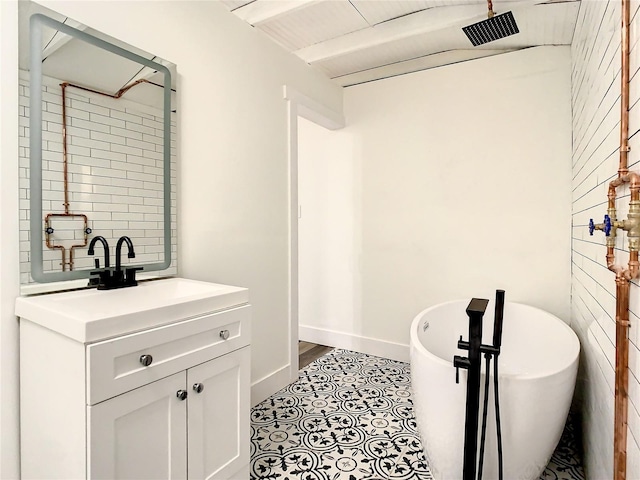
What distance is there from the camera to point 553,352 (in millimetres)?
2162

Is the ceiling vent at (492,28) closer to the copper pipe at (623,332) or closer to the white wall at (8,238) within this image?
the copper pipe at (623,332)

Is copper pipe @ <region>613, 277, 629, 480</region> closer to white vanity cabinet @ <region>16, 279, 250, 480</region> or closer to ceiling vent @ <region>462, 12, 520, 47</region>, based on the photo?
white vanity cabinet @ <region>16, 279, 250, 480</region>

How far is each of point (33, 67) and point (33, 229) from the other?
2.05ft

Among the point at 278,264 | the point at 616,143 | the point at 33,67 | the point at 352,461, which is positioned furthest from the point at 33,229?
the point at 616,143

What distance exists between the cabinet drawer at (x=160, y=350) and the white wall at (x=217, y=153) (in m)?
0.56

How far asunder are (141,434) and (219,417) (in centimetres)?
34

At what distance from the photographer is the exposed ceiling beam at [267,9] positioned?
7.18 feet

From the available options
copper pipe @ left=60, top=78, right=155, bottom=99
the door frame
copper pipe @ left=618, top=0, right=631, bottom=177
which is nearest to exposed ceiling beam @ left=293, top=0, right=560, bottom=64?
the door frame

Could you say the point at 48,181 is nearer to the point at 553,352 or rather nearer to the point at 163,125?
the point at 163,125

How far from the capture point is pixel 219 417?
151 centimetres

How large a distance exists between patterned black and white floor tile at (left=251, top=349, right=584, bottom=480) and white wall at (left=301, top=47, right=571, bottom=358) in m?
0.72

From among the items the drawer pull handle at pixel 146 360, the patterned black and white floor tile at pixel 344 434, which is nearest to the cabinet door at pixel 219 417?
the drawer pull handle at pixel 146 360

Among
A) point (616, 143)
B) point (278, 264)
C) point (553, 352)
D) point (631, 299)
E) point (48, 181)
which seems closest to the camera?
point (631, 299)

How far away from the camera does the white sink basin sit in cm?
112
